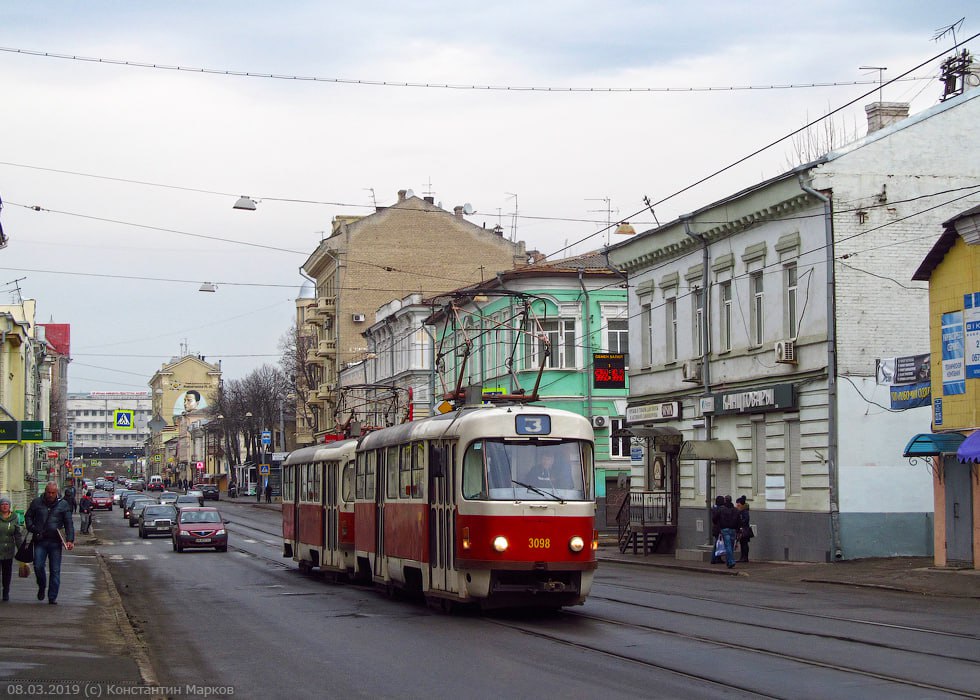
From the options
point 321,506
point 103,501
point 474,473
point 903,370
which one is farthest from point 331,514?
point 103,501

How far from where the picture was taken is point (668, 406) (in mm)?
39281

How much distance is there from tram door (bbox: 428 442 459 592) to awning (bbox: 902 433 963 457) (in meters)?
11.5

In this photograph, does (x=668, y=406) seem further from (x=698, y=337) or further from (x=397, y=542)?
(x=397, y=542)

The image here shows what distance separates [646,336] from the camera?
4178 cm

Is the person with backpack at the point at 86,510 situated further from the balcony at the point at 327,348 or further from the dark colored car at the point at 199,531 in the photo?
the balcony at the point at 327,348

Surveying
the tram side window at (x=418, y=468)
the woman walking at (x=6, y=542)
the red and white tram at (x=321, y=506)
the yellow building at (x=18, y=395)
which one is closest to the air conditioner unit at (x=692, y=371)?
the red and white tram at (x=321, y=506)

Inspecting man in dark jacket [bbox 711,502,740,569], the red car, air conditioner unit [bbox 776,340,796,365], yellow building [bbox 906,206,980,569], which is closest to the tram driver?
yellow building [bbox 906,206,980,569]

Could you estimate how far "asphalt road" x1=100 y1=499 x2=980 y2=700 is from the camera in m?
11.5

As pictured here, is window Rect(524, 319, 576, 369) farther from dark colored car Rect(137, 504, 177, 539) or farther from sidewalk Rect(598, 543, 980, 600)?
sidewalk Rect(598, 543, 980, 600)

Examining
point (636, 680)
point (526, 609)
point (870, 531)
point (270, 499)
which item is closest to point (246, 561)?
point (870, 531)

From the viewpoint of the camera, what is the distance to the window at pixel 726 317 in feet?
119

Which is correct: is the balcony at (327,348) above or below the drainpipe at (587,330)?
above

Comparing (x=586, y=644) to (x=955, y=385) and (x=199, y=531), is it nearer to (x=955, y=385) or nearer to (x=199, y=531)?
(x=955, y=385)

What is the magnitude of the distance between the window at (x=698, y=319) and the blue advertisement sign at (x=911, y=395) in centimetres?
887
